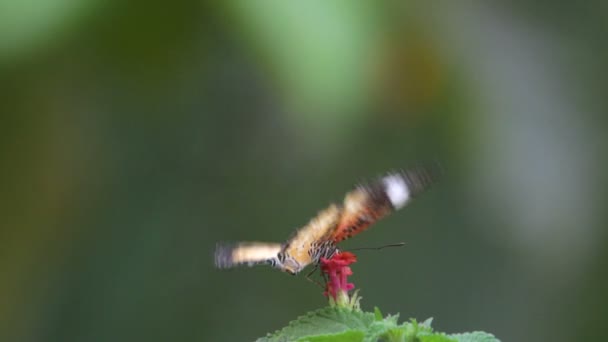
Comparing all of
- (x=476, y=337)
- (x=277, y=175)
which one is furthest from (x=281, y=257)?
(x=277, y=175)

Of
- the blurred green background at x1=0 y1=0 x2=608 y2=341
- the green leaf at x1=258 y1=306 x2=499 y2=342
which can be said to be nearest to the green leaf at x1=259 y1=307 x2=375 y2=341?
the green leaf at x1=258 y1=306 x2=499 y2=342

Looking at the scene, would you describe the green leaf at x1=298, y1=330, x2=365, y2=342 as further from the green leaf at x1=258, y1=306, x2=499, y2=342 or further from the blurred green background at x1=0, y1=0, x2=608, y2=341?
the blurred green background at x1=0, y1=0, x2=608, y2=341

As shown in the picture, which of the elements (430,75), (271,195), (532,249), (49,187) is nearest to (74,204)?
(49,187)

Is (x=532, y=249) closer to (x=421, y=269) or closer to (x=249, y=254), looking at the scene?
(x=421, y=269)

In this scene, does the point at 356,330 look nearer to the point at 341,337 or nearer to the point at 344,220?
the point at 341,337

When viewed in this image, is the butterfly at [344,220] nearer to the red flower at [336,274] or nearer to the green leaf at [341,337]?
the red flower at [336,274]
